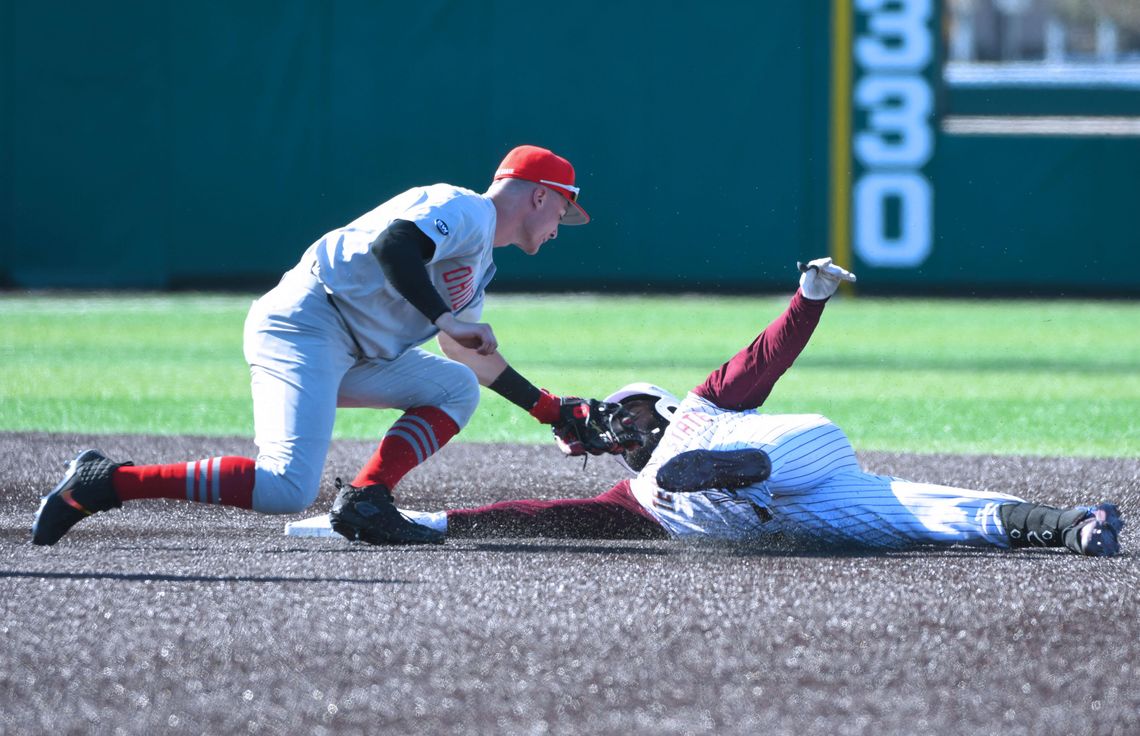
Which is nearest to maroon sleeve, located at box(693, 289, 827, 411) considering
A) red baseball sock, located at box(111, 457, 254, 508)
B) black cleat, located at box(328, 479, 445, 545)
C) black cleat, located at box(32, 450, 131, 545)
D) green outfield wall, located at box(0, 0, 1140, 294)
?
black cleat, located at box(328, 479, 445, 545)

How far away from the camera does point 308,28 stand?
17.1 meters

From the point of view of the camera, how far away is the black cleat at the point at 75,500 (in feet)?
15.6

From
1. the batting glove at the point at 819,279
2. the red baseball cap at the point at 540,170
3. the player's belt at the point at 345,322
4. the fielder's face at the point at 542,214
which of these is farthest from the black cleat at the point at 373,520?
the batting glove at the point at 819,279

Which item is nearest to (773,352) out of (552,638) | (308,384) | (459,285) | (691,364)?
(459,285)

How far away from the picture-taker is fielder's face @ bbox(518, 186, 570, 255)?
5191 millimetres

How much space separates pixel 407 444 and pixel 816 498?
1.27m

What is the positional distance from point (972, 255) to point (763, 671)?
14592 millimetres

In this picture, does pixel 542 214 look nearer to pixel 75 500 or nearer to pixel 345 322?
pixel 345 322

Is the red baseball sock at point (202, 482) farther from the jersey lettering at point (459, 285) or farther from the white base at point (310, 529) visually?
the jersey lettering at point (459, 285)

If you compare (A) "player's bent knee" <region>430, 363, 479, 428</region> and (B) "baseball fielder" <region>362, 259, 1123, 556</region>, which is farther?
(A) "player's bent knee" <region>430, 363, 479, 428</region>

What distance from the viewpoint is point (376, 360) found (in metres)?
5.26

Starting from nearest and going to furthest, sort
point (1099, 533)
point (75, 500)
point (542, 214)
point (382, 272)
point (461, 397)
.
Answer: point (1099, 533) < point (75, 500) < point (382, 272) < point (542, 214) < point (461, 397)

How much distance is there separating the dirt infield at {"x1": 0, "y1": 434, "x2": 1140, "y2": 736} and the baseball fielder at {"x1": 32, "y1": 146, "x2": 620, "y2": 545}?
18 cm

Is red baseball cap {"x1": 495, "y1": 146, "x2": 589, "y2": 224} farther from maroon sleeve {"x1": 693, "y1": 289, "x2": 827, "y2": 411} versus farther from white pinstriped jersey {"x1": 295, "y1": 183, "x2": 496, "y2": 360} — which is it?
maroon sleeve {"x1": 693, "y1": 289, "x2": 827, "y2": 411}
